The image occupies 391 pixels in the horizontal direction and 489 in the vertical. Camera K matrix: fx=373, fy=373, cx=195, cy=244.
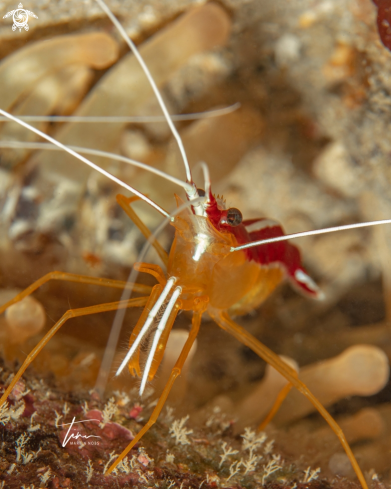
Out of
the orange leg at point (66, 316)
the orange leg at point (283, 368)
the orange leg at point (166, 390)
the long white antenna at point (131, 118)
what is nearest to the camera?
the orange leg at point (166, 390)

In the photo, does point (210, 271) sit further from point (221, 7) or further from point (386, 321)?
point (221, 7)

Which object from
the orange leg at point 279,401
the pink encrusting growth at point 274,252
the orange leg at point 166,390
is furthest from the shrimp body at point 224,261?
the orange leg at point 279,401

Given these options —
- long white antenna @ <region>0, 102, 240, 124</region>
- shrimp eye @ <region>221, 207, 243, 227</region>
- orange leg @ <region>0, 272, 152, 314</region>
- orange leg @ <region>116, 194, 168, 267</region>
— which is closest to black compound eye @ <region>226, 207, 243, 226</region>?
shrimp eye @ <region>221, 207, 243, 227</region>

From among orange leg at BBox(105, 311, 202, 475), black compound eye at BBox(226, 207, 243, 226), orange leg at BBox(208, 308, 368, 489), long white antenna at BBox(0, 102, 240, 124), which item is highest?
long white antenna at BBox(0, 102, 240, 124)

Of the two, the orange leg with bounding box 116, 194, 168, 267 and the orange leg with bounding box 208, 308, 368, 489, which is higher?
the orange leg with bounding box 116, 194, 168, 267

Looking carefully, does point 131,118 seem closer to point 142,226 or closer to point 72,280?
point 142,226

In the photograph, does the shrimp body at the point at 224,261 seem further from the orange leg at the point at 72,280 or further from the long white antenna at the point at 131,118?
the long white antenna at the point at 131,118

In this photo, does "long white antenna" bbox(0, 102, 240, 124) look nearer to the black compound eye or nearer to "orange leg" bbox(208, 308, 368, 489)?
the black compound eye

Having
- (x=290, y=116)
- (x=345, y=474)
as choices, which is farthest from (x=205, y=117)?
(x=345, y=474)
